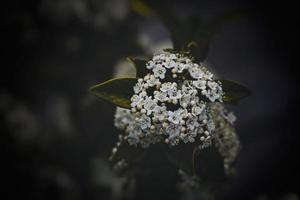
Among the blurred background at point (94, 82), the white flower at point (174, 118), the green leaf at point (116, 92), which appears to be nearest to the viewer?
the white flower at point (174, 118)

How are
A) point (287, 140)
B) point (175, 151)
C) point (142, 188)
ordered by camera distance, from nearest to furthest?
1. point (175, 151)
2. point (142, 188)
3. point (287, 140)

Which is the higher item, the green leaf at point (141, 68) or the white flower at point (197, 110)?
the green leaf at point (141, 68)

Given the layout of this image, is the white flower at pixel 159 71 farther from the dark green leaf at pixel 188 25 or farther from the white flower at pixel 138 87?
the dark green leaf at pixel 188 25

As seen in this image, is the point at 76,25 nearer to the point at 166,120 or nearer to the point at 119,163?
the point at 119,163

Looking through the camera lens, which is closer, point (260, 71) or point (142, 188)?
point (142, 188)

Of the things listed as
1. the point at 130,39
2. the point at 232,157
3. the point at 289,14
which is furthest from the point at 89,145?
the point at 289,14

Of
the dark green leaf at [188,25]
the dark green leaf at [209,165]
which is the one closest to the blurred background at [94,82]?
the dark green leaf at [188,25]

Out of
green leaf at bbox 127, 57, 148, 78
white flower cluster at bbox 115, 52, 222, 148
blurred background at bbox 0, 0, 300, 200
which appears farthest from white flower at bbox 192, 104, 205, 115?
blurred background at bbox 0, 0, 300, 200
